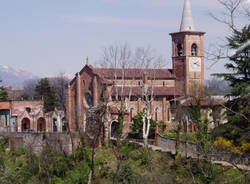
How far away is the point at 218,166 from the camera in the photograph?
21.9 metres

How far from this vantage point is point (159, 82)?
155 feet

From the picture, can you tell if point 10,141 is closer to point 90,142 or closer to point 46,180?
point 90,142

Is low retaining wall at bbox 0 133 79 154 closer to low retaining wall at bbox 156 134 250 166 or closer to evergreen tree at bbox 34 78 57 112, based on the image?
low retaining wall at bbox 156 134 250 166

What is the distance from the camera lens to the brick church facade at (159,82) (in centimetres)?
4353

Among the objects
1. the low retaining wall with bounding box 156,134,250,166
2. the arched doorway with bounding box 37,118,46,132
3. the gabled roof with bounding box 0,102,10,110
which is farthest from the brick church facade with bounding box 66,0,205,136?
the low retaining wall with bounding box 156,134,250,166

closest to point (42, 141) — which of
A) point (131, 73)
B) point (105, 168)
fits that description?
point (105, 168)

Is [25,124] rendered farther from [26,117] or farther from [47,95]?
[47,95]

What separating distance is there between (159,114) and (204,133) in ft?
71.9

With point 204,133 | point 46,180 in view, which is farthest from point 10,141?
point 204,133

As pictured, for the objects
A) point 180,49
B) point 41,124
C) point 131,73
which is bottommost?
point 41,124

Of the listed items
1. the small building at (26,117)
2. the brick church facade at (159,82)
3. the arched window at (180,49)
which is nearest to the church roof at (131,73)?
the brick church facade at (159,82)

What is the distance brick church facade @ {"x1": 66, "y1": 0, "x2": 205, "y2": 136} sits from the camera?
4353 centimetres

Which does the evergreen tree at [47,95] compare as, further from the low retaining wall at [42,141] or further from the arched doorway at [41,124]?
the low retaining wall at [42,141]

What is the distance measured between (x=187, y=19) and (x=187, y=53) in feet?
11.7
